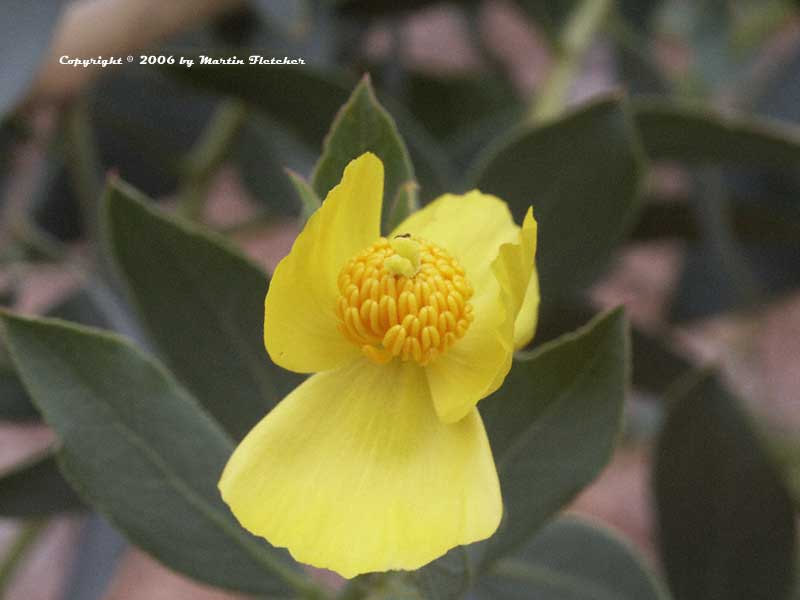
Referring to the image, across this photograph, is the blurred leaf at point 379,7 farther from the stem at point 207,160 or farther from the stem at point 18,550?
the stem at point 18,550

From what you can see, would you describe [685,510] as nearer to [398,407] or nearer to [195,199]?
[398,407]

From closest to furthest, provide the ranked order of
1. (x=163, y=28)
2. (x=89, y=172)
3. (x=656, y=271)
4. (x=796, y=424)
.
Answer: (x=163, y=28)
(x=89, y=172)
(x=796, y=424)
(x=656, y=271)

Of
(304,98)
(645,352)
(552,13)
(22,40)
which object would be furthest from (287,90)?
(645,352)

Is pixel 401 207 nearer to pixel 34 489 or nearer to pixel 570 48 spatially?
pixel 34 489

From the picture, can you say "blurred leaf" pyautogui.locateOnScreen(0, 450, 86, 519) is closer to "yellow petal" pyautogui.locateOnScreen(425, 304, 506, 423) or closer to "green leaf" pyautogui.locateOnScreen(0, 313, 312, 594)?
"green leaf" pyautogui.locateOnScreen(0, 313, 312, 594)

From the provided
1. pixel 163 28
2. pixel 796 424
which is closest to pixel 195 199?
pixel 163 28

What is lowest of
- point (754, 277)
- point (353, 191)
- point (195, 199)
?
point (754, 277)
